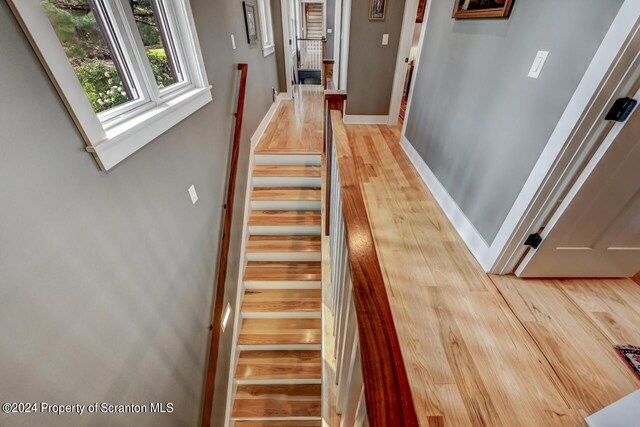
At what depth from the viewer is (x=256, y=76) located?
3.44 m

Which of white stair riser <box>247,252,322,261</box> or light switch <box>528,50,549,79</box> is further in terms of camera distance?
white stair riser <box>247,252,322,261</box>

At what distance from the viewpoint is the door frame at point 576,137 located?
3.31ft

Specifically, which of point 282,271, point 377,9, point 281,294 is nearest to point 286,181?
point 282,271

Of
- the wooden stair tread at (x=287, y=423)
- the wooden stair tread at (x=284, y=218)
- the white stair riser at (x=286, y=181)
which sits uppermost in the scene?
the white stair riser at (x=286, y=181)

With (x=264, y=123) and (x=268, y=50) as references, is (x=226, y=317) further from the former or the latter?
(x=268, y=50)

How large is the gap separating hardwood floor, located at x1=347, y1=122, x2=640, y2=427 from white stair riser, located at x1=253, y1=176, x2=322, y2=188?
1352 mm

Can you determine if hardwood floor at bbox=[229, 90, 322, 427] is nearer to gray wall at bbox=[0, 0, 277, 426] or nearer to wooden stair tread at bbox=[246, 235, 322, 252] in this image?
wooden stair tread at bbox=[246, 235, 322, 252]

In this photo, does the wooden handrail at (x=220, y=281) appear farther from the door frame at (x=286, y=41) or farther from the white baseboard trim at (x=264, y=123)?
the door frame at (x=286, y=41)

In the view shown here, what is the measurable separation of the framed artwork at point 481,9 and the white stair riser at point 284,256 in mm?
2422

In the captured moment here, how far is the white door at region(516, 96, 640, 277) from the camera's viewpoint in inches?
47.0

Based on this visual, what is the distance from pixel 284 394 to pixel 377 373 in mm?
2413

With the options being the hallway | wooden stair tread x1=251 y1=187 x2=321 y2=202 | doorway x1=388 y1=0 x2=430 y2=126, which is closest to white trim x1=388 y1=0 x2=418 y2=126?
doorway x1=388 y1=0 x2=430 y2=126

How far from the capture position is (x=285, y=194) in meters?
3.11

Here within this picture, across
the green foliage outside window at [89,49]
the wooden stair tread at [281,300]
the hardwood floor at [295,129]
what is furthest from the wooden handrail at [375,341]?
the hardwood floor at [295,129]
